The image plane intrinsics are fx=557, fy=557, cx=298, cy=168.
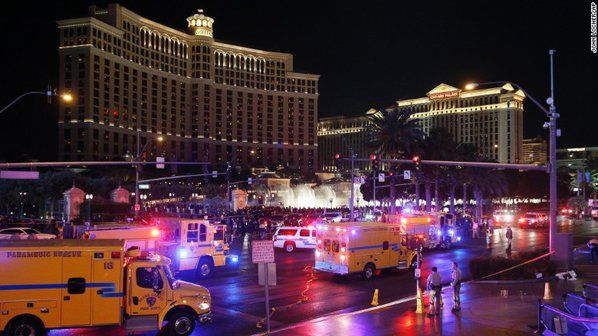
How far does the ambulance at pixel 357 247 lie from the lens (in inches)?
878

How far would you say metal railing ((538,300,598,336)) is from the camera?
10.4 m

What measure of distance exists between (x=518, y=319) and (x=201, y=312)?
862 cm

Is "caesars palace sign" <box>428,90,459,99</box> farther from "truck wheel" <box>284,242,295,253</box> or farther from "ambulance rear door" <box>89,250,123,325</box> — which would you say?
"ambulance rear door" <box>89,250,123,325</box>

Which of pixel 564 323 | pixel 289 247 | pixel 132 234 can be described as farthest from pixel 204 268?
pixel 564 323

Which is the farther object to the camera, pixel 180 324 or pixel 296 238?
pixel 296 238

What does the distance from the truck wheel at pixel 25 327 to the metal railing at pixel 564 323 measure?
1099 centimetres

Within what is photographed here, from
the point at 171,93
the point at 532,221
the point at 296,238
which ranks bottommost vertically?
the point at 532,221

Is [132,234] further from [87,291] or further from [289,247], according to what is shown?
[289,247]

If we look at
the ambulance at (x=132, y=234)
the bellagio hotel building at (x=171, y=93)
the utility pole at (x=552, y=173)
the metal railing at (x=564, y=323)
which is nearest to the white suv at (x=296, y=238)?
the ambulance at (x=132, y=234)

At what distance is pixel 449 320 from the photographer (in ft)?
50.8

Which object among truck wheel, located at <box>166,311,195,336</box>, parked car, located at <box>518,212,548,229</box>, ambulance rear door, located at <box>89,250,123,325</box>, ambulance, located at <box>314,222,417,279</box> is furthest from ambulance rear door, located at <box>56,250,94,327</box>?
parked car, located at <box>518,212,548,229</box>

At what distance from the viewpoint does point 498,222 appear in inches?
2616

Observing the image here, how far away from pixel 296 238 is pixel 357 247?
12.2 m

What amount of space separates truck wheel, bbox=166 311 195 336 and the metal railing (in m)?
8.14
